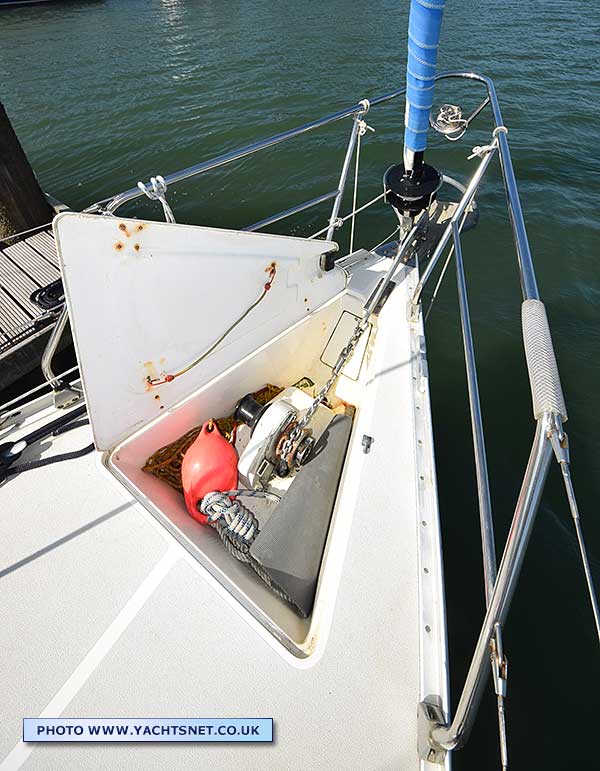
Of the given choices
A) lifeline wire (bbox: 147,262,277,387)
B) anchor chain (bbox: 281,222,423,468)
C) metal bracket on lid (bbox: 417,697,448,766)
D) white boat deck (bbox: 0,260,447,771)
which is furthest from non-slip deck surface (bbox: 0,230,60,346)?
metal bracket on lid (bbox: 417,697,448,766)

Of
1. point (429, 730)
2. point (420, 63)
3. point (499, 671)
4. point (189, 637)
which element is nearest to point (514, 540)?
point (499, 671)

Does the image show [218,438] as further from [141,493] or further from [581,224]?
[581,224]

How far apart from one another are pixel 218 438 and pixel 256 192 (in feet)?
18.2

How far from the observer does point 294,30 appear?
495 inches

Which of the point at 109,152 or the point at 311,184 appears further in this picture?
the point at 109,152

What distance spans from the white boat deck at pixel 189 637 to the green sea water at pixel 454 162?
1159mm

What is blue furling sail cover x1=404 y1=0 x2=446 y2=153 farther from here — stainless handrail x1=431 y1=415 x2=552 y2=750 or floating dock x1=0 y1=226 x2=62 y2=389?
floating dock x1=0 y1=226 x2=62 y2=389

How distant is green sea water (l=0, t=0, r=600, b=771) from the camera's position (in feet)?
8.45

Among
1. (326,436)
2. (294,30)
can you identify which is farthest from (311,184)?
(294,30)

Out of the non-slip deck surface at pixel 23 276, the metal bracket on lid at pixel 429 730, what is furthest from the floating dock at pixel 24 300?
the metal bracket on lid at pixel 429 730

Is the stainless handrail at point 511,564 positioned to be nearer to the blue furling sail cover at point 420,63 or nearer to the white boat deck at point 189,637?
the white boat deck at point 189,637

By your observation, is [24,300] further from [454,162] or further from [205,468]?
[454,162]

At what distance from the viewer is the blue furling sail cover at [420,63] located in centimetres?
173

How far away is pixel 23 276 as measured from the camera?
165 inches
